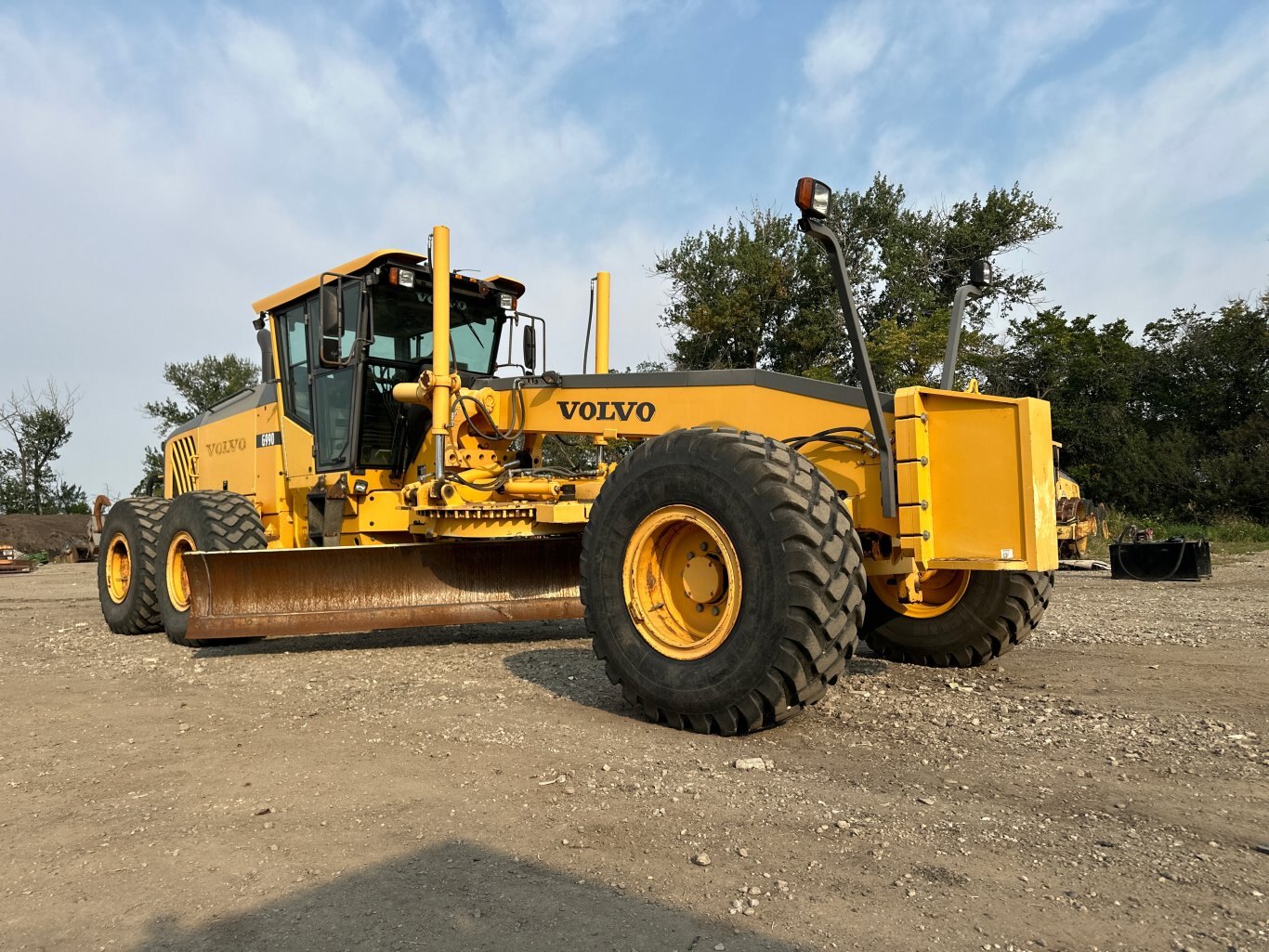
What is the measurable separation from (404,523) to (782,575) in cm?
437

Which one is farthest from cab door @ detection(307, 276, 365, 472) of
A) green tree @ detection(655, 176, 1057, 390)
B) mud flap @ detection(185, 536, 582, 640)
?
green tree @ detection(655, 176, 1057, 390)

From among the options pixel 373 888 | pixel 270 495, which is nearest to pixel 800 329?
pixel 270 495

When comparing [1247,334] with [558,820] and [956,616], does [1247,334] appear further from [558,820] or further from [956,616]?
[558,820]

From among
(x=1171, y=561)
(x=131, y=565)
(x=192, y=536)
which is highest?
(x=192, y=536)

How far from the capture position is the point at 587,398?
20.2 ft

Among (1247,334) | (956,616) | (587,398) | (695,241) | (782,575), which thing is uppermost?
(695,241)

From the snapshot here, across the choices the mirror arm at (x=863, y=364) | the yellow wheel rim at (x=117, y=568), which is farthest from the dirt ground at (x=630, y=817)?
the yellow wheel rim at (x=117, y=568)

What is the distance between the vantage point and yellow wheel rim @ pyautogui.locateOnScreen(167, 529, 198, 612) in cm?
742

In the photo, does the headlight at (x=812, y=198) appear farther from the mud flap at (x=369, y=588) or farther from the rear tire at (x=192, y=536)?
the rear tire at (x=192, y=536)

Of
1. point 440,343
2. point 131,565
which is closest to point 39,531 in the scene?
point 131,565

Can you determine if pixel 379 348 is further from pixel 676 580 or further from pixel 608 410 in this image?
pixel 676 580

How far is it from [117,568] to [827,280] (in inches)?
1030

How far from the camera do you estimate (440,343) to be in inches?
260

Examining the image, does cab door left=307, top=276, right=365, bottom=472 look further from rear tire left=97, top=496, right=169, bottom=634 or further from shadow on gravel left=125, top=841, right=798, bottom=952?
shadow on gravel left=125, top=841, right=798, bottom=952
